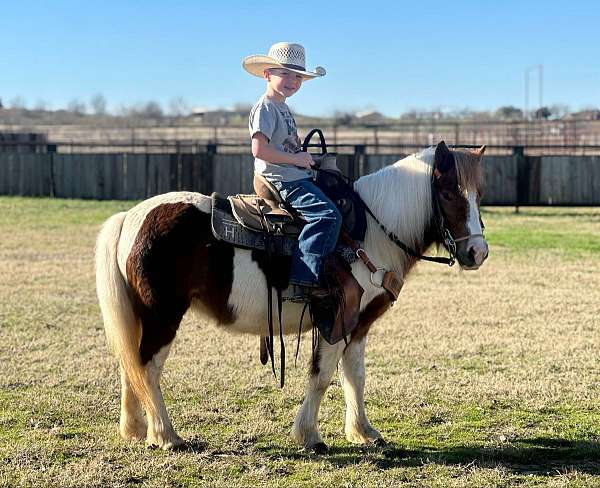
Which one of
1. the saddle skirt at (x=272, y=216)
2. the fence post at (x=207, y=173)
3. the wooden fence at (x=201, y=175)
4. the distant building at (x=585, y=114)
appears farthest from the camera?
the distant building at (x=585, y=114)

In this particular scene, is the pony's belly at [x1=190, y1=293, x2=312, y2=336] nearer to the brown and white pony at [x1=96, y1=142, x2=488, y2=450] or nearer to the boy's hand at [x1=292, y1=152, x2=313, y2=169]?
the brown and white pony at [x1=96, y1=142, x2=488, y2=450]

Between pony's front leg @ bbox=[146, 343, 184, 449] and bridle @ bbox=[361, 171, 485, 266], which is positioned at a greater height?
bridle @ bbox=[361, 171, 485, 266]

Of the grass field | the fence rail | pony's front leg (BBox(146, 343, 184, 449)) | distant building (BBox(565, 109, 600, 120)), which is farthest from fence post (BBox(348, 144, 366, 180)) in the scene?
distant building (BBox(565, 109, 600, 120))

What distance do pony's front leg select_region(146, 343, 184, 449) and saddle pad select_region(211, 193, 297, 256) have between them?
0.84 metres

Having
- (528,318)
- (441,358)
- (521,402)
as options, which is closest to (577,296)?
(528,318)

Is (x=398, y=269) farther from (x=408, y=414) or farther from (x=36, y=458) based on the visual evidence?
(x=36, y=458)

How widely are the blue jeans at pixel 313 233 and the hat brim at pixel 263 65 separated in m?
0.72

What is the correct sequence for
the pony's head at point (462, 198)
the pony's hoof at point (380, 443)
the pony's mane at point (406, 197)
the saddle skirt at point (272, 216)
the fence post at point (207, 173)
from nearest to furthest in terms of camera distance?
1. the pony's head at point (462, 198)
2. the saddle skirt at point (272, 216)
3. the pony's mane at point (406, 197)
4. the pony's hoof at point (380, 443)
5. the fence post at point (207, 173)

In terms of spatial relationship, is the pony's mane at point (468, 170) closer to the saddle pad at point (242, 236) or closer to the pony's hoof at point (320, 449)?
the saddle pad at point (242, 236)

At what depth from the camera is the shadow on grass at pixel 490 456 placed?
5.04m

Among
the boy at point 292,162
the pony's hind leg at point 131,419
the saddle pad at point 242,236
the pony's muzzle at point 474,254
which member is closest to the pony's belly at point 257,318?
the boy at point 292,162

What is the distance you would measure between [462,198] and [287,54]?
1465 millimetres

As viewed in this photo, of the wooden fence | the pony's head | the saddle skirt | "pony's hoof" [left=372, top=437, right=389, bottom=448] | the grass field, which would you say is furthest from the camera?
the wooden fence

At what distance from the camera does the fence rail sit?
24344 millimetres
